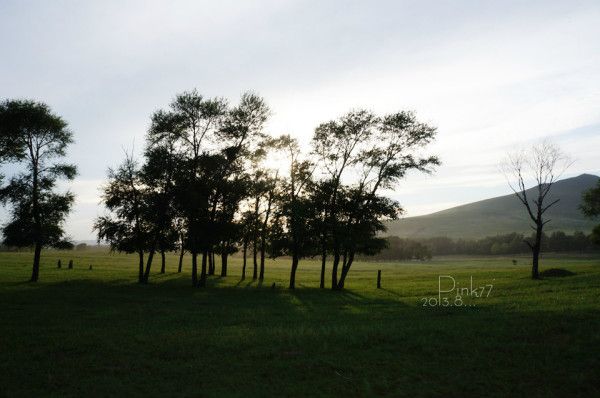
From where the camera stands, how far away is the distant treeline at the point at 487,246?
426 ft

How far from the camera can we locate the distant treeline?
426 feet

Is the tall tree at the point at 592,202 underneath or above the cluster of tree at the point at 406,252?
above

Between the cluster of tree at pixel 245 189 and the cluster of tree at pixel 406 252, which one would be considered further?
the cluster of tree at pixel 406 252

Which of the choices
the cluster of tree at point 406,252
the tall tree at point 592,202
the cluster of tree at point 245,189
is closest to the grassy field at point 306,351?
the cluster of tree at point 245,189

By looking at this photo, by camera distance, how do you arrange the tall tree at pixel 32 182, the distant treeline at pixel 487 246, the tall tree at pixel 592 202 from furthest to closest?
the distant treeline at pixel 487 246 → the tall tree at pixel 592 202 → the tall tree at pixel 32 182

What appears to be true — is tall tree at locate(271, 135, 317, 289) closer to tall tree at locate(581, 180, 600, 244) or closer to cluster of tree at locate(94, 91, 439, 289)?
cluster of tree at locate(94, 91, 439, 289)

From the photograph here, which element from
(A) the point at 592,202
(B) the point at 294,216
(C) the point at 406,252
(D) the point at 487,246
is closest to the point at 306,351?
(B) the point at 294,216

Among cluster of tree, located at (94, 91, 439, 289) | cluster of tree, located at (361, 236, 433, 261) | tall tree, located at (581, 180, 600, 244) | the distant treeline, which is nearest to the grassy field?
cluster of tree, located at (94, 91, 439, 289)

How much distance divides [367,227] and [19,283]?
35090mm

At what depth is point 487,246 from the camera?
15288 centimetres

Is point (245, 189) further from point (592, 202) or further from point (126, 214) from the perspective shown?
point (592, 202)

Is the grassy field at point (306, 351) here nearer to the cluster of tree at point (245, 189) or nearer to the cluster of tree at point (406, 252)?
the cluster of tree at point (245, 189)

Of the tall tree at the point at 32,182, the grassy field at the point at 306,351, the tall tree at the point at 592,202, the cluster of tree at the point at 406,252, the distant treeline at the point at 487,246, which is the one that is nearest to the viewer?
the grassy field at the point at 306,351

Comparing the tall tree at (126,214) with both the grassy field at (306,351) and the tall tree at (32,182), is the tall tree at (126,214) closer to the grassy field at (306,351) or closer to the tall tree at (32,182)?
the tall tree at (32,182)
